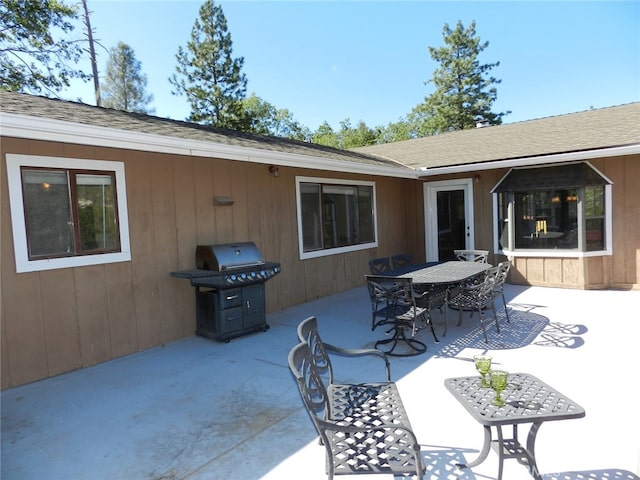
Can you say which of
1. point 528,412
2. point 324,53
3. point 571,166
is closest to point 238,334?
point 528,412

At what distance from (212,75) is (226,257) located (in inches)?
717

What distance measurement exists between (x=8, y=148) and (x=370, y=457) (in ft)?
13.4

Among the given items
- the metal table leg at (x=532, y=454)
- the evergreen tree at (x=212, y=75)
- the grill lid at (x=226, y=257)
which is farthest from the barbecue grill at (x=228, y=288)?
the evergreen tree at (x=212, y=75)

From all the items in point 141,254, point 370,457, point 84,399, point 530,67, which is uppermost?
point 530,67

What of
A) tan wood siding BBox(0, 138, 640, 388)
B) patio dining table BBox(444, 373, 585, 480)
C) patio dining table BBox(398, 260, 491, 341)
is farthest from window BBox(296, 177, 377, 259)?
patio dining table BBox(444, 373, 585, 480)

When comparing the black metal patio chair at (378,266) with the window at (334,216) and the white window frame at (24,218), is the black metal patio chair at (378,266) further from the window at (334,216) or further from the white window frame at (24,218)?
the white window frame at (24,218)

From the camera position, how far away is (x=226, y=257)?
15.8 feet

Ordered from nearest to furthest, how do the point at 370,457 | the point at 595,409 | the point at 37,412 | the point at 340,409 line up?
the point at 370,457 → the point at 340,409 → the point at 595,409 → the point at 37,412

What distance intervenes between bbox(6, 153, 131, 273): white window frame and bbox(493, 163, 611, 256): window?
6845mm

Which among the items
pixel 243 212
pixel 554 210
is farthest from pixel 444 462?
pixel 554 210

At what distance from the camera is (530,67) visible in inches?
811

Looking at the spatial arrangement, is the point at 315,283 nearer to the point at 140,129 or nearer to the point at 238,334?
the point at 238,334

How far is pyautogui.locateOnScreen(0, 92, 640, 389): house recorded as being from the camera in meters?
3.74

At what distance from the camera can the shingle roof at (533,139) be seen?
6836 mm
